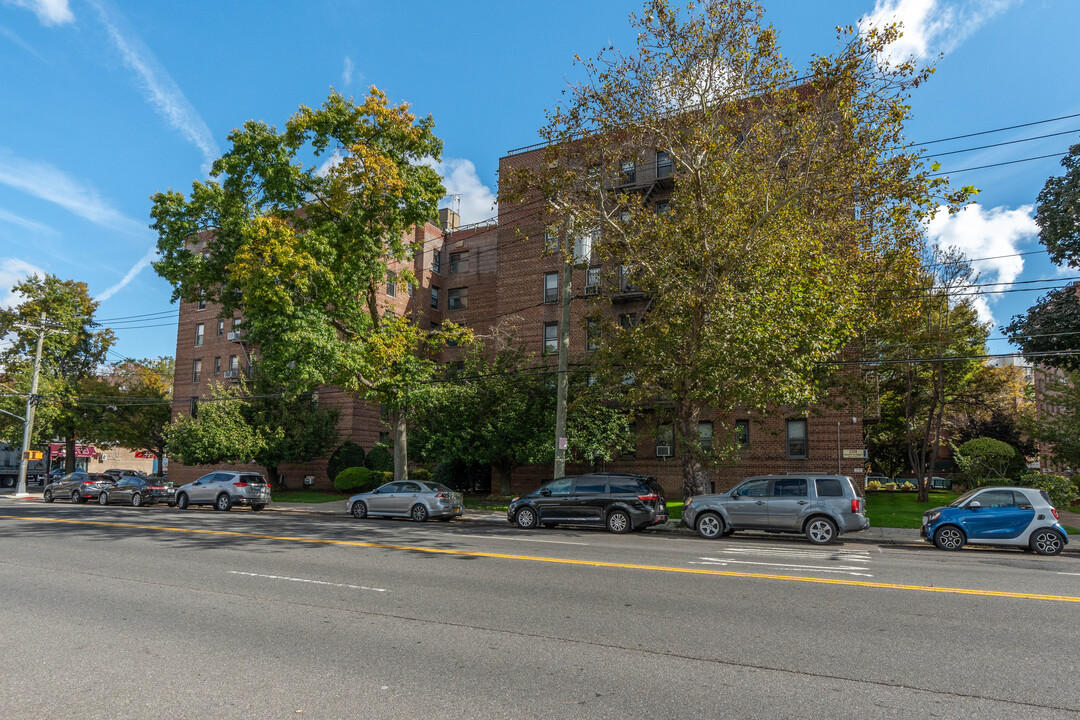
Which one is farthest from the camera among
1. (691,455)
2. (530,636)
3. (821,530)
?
(691,455)

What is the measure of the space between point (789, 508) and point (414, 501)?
11.8 metres

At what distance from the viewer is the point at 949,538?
15.3 meters

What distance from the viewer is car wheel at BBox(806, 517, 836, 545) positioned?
15.8 m

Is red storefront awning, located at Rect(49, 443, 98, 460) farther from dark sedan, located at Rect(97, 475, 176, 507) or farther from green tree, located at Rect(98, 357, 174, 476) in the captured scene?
dark sedan, located at Rect(97, 475, 176, 507)

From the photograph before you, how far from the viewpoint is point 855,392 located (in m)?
22.8

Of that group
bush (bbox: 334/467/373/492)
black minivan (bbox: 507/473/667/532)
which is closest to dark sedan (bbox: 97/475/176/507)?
bush (bbox: 334/467/373/492)

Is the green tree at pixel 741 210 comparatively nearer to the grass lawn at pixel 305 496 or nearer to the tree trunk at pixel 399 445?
the tree trunk at pixel 399 445

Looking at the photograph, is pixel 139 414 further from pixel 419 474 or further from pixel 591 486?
pixel 591 486

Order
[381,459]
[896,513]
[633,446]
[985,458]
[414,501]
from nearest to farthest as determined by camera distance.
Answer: [414,501]
[896,513]
[633,446]
[985,458]
[381,459]

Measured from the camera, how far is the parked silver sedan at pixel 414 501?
2183cm

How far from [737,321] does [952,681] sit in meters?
12.2

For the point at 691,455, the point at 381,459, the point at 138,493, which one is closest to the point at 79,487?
the point at 138,493

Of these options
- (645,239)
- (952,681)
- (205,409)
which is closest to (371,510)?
(645,239)

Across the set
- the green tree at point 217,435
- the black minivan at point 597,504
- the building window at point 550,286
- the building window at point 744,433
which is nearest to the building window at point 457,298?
the building window at point 550,286
